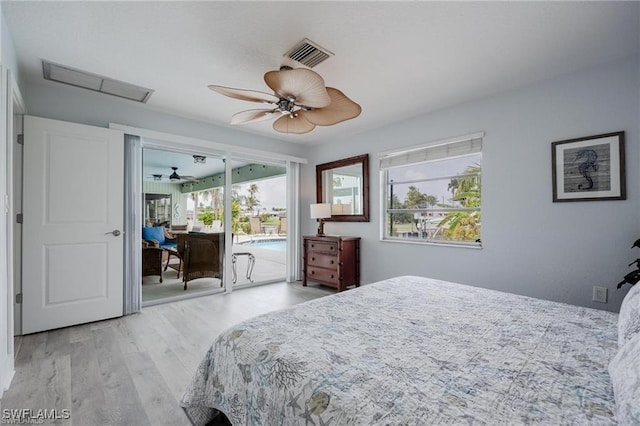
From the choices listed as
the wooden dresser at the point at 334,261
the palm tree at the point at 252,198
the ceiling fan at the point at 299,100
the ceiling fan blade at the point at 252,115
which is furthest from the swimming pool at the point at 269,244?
the ceiling fan at the point at 299,100

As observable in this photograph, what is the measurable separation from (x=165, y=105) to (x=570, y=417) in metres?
4.06

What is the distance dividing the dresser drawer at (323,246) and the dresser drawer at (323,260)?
0.24ft

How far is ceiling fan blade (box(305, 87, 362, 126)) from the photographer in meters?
2.17

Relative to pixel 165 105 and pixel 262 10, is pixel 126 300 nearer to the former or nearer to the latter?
pixel 165 105

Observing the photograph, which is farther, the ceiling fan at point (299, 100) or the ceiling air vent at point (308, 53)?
the ceiling air vent at point (308, 53)

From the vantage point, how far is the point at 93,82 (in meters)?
2.79

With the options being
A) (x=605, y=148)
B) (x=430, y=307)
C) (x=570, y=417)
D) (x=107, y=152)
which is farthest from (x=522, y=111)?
(x=107, y=152)

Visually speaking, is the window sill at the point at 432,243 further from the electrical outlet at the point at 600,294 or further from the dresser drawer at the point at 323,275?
the electrical outlet at the point at 600,294

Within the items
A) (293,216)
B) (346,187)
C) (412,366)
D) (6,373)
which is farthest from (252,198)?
(412,366)

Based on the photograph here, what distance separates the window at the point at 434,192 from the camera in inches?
132

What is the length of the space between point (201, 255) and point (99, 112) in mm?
2176

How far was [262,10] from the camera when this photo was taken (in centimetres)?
184

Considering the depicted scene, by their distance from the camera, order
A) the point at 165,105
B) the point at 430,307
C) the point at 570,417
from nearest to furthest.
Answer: the point at 570,417
the point at 430,307
the point at 165,105

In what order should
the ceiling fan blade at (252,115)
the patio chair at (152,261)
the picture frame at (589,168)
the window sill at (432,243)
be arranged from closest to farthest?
the picture frame at (589,168), the ceiling fan blade at (252,115), the window sill at (432,243), the patio chair at (152,261)
